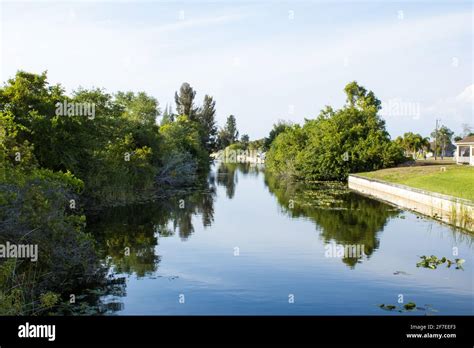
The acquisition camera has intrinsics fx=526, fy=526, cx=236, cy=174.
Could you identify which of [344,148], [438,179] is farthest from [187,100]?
[438,179]

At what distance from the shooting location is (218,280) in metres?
15.9

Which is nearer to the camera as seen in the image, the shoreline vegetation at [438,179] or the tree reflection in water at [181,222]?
the tree reflection in water at [181,222]

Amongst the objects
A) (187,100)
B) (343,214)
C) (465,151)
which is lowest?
(343,214)

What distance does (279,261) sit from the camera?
18703 mm

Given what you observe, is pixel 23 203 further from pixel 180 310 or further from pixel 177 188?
pixel 177 188

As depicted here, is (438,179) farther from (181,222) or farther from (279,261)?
(279,261)

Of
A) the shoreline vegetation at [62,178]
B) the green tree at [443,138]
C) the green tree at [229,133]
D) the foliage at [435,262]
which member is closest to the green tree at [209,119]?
the green tree at [229,133]

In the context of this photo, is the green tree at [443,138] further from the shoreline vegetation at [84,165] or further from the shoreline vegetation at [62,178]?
the shoreline vegetation at [62,178]

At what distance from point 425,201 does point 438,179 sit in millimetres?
7453

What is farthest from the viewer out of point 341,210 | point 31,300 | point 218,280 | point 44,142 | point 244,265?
point 341,210

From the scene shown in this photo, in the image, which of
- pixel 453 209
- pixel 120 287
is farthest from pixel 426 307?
pixel 453 209

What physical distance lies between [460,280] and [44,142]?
1975 cm

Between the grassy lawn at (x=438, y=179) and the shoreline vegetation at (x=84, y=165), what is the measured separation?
6.25 m

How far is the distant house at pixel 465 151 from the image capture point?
58478mm
